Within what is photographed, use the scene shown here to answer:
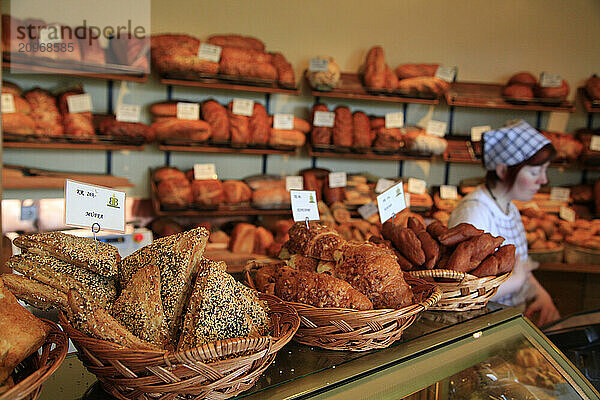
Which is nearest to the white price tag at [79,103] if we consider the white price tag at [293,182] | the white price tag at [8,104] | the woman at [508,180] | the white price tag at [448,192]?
the white price tag at [8,104]

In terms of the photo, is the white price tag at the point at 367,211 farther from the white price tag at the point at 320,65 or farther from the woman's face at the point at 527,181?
the woman's face at the point at 527,181

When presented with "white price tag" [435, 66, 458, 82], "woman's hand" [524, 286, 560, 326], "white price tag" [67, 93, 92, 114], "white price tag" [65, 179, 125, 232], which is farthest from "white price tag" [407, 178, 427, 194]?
"white price tag" [65, 179, 125, 232]

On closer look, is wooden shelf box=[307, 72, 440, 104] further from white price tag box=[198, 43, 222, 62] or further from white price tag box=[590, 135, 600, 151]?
white price tag box=[590, 135, 600, 151]

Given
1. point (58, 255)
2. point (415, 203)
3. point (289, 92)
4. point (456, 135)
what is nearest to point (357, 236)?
point (415, 203)

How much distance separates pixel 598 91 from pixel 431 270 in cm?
462

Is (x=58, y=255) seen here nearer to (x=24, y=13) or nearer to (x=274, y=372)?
(x=274, y=372)

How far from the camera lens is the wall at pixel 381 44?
388cm

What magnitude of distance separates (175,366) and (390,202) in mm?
969

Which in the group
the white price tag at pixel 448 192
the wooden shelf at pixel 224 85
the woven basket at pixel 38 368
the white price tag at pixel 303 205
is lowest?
the white price tag at pixel 448 192

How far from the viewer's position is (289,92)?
4027mm

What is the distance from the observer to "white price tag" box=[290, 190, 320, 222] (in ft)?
4.59

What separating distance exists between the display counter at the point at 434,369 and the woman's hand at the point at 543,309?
0.54 meters

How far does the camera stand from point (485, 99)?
468cm

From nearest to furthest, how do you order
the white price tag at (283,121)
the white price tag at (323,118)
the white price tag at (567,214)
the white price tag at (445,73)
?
the white price tag at (283,121)
the white price tag at (323,118)
the white price tag at (445,73)
the white price tag at (567,214)
